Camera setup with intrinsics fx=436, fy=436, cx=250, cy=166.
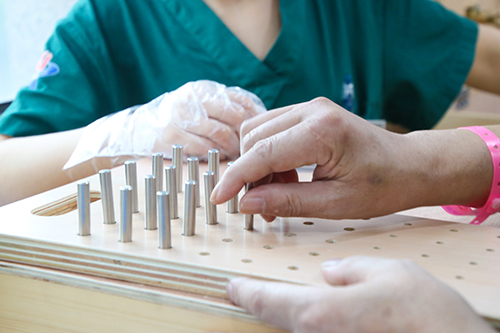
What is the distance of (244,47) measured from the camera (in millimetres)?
1050

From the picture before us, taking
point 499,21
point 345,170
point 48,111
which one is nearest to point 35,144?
point 48,111

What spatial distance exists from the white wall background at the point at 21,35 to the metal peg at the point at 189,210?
1.21 m

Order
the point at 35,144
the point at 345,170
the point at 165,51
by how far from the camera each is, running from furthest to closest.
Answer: the point at 165,51 < the point at 35,144 < the point at 345,170

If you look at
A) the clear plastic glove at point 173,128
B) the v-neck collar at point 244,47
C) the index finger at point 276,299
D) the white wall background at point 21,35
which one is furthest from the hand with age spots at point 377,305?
the white wall background at point 21,35

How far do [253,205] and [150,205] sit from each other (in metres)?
0.12

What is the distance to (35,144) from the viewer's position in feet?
2.91

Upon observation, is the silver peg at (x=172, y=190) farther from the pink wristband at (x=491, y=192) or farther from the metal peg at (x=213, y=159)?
the pink wristband at (x=491, y=192)

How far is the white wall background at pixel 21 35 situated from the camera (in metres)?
1.48

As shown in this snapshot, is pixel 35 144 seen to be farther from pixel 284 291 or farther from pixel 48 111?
pixel 284 291

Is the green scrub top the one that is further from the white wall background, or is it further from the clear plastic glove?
the white wall background

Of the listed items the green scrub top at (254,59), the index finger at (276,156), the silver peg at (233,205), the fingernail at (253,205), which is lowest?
the silver peg at (233,205)

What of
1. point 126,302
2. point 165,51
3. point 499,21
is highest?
point 499,21

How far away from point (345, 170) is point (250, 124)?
0.15 m

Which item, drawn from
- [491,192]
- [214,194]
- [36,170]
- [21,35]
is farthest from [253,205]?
[21,35]
